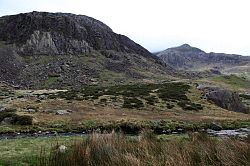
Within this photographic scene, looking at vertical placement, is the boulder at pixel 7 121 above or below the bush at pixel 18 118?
below

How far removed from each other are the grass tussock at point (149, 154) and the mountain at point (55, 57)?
113 meters

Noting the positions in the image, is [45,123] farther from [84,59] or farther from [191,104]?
[84,59]

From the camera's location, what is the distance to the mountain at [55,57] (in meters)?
141

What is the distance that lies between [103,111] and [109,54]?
139m

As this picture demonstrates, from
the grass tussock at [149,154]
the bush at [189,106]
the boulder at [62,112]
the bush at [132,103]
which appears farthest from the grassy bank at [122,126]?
the grass tussock at [149,154]

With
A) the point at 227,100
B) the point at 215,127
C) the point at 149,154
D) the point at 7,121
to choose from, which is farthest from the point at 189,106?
the point at 149,154

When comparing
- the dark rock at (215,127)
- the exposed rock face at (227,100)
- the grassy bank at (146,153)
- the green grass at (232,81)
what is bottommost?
the green grass at (232,81)

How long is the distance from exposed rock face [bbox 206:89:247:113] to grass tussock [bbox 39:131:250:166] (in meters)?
53.3

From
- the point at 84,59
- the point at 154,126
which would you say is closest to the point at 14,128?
the point at 154,126

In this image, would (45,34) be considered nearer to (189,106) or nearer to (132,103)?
(132,103)

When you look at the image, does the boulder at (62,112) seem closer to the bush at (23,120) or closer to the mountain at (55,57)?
the bush at (23,120)

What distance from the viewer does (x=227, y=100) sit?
6869 centimetres

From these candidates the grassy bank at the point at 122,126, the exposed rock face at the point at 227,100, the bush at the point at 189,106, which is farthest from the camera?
the exposed rock face at the point at 227,100

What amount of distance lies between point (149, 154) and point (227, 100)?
56.8 metres
